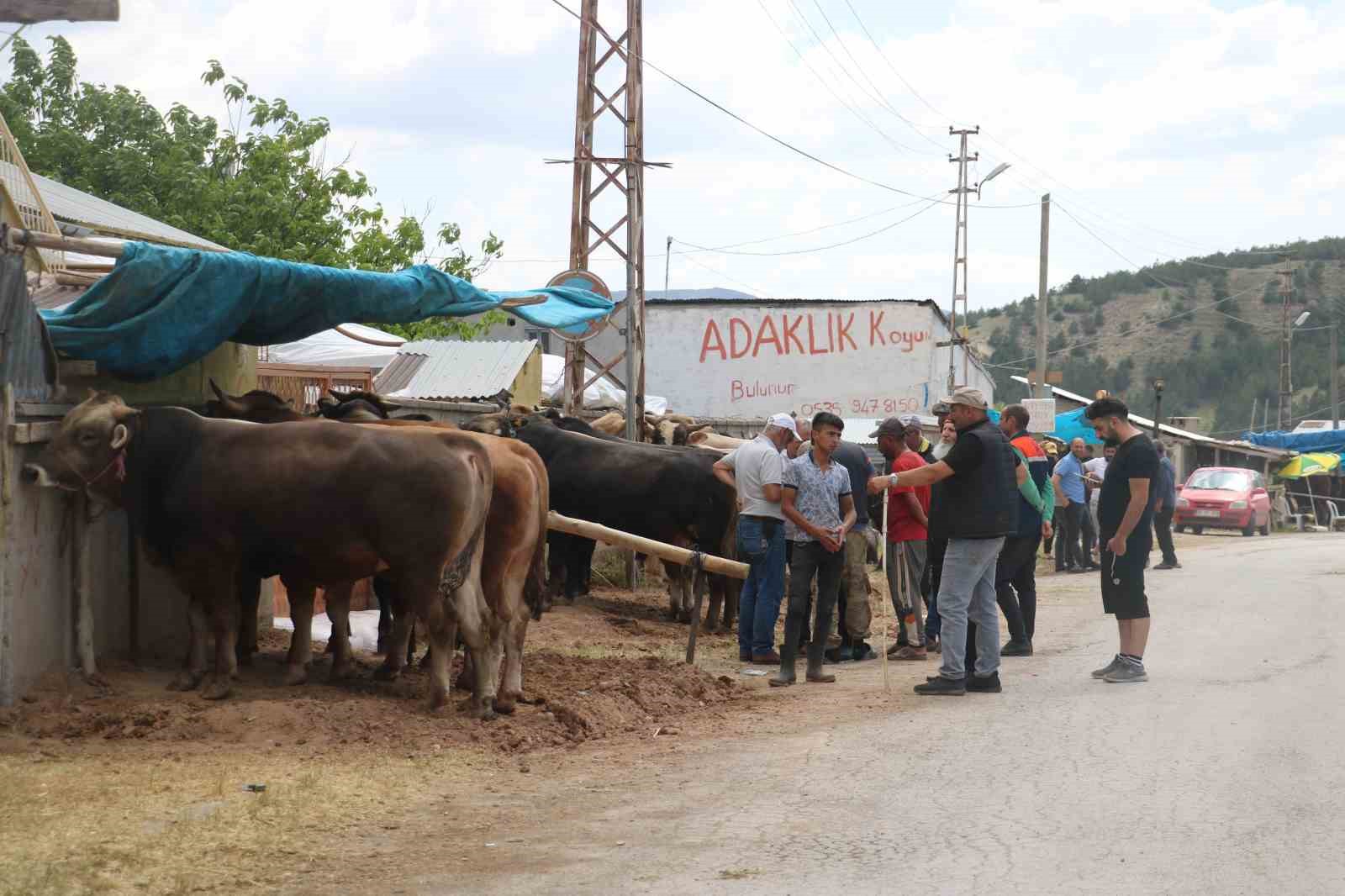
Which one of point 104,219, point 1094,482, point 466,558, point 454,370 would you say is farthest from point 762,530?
point 1094,482

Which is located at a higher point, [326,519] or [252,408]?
[252,408]

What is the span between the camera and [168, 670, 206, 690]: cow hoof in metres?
9.92

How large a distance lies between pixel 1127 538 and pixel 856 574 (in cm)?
274

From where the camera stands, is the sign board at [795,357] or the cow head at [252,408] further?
the sign board at [795,357]

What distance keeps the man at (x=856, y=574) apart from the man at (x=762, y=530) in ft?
1.75

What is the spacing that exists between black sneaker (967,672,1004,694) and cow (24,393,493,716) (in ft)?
11.7

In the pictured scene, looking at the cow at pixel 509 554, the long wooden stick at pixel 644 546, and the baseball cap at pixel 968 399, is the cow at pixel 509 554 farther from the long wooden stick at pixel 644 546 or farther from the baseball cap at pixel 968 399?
the baseball cap at pixel 968 399

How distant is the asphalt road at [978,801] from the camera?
20.0 ft

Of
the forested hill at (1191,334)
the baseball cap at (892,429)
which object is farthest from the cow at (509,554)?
the forested hill at (1191,334)

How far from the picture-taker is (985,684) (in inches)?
437

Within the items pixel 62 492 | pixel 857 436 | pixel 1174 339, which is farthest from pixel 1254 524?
pixel 1174 339

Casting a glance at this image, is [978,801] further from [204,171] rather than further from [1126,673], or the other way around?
[204,171]

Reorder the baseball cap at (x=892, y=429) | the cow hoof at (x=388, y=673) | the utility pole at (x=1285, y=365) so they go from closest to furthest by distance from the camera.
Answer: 1. the cow hoof at (x=388, y=673)
2. the baseball cap at (x=892, y=429)
3. the utility pole at (x=1285, y=365)

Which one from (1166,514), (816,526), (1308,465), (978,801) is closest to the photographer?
(978,801)
